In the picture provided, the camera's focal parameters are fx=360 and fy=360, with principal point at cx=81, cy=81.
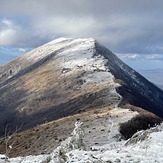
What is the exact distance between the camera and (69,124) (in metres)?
54.9

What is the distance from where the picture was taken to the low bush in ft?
154

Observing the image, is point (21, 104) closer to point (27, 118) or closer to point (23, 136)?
point (27, 118)

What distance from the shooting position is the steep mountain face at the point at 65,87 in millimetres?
89438

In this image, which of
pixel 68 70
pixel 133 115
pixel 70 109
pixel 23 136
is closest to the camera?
pixel 133 115

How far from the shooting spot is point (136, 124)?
50.7 meters

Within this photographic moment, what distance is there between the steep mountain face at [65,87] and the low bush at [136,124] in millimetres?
16174

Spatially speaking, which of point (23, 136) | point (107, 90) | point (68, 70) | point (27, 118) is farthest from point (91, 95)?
point (68, 70)

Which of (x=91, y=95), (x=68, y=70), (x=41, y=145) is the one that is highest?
(x=68, y=70)

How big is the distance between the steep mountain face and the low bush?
1617 centimetres

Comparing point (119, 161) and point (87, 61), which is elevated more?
point (87, 61)

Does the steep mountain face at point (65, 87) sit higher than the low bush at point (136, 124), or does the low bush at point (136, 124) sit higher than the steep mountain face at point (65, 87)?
the steep mountain face at point (65, 87)

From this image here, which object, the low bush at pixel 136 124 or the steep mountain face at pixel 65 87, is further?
the steep mountain face at pixel 65 87

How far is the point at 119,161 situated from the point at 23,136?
40.9 meters

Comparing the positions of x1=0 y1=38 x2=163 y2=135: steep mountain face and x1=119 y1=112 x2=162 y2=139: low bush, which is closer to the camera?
x1=119 y1=112 x2=162 y2=139: low bush
